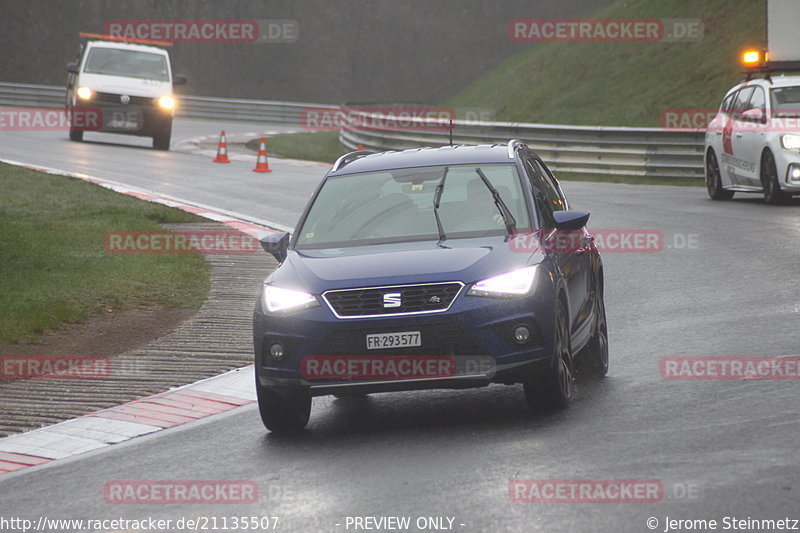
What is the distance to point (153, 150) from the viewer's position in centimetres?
3139

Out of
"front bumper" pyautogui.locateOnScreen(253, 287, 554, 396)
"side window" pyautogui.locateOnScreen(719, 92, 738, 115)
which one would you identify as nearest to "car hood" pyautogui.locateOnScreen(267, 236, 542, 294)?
"front bumper" pyautogui.locateOnScreen(253, 287, 554, 396)

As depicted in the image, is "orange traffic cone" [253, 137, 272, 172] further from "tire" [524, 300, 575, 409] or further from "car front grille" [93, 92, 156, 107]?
"tire" [524, 300, 575, 409]

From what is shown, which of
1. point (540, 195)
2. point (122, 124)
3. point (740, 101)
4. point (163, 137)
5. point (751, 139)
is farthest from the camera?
point (163, 137)

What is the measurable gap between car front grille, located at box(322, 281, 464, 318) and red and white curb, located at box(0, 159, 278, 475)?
1574 mm

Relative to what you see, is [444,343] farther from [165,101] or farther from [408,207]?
[165,101]

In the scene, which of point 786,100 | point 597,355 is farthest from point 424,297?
point 786,100

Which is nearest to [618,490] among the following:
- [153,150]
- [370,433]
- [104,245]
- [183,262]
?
[370,433]

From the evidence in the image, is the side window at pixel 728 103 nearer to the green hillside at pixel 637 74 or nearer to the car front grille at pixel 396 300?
the green hillside at pixel 637 74

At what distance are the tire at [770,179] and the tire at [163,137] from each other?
15032mm

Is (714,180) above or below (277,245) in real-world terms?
below

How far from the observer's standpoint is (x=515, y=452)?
23.4 feet

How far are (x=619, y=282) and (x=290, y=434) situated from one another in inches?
245

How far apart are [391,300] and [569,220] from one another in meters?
1.53

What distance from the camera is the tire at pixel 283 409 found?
7961 mm
